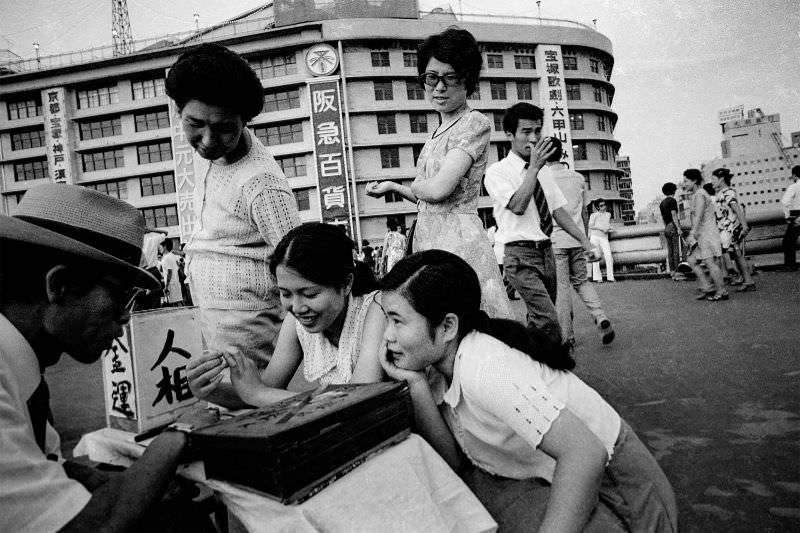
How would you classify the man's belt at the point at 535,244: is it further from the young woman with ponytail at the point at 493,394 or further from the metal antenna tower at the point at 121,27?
A: the metal antenna tower at the point at 121,27

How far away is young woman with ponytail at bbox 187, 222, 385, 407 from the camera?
5.32 ft

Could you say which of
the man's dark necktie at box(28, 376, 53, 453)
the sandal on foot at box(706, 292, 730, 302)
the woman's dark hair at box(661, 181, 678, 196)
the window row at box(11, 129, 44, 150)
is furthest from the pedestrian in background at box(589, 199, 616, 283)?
the window row at box(11, 129, 44, 150)

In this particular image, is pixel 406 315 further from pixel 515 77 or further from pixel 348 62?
pixel 515 77

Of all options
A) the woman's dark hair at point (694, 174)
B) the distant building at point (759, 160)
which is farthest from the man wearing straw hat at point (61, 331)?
the distant building at point (759, 160)

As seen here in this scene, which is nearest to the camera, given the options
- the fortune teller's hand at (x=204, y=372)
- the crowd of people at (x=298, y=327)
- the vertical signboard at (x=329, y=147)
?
the crowd of people at (x=298, y=327)

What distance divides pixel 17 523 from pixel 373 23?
3210cm

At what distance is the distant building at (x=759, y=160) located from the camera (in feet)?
64.2

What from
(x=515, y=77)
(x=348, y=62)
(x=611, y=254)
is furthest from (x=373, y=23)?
(x=611, y=254)

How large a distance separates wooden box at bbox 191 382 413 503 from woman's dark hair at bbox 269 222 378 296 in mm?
526

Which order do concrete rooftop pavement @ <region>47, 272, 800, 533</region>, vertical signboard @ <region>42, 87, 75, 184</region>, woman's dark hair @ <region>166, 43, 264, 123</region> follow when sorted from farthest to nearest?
vertical signboard @ <region>42, 87, 75, 184</region>, concrete rooftop pavement @ <region>47, 272, 800, 533</region>, woman's dark hair @ <region>166, 43, 264, 123</region>

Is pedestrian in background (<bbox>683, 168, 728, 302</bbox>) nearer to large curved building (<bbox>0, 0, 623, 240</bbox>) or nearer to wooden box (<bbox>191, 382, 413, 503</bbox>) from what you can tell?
wooden box (<bbox>191, 382, 413, 503</bbox>)

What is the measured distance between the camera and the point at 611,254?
11.6m

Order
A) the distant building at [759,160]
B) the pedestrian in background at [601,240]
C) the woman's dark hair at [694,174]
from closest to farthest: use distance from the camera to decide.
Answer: the woman's dark hair at [694,174] → the pedestrian in background at [601,240] → the distant building at [759,160]

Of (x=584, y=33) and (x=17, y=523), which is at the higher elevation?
(x=584, y=33)
